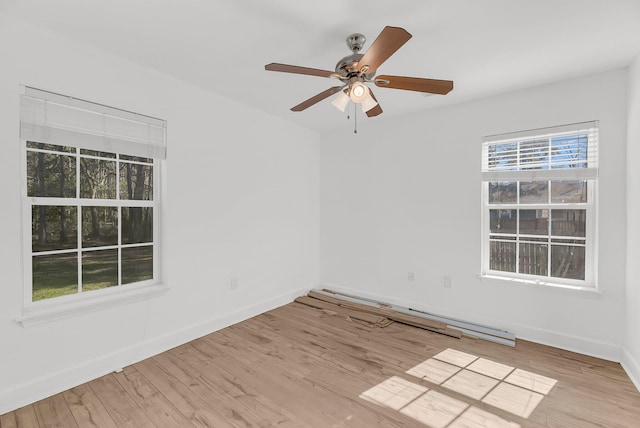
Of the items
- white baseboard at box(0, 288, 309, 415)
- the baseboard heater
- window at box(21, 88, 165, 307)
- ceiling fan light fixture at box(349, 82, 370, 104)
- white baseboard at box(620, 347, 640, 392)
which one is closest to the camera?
ceiling fan light fixture at box(349, 82, 370, 104)

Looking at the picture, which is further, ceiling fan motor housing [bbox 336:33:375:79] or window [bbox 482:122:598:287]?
window [bbox 482:122:598:287]

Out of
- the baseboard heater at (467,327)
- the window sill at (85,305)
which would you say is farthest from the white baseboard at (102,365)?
the baseboard heater at (467,327)

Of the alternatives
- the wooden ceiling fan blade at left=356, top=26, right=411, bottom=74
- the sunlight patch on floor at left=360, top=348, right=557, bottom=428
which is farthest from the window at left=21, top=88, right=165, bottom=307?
the sunlight patch on floor at left=360, top=348, right=557, bottom=428

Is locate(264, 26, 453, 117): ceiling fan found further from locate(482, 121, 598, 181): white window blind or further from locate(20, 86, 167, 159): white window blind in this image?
locate(482, 121, 598, 181): white window blind

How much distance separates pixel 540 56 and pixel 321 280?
3696 millimetres

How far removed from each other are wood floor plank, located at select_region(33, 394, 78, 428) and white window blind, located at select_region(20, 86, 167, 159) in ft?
5.96

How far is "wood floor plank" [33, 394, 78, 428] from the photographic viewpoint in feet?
6.12

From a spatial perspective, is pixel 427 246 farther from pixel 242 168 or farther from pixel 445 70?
pixel 242 168

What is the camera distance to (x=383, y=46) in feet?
5.29

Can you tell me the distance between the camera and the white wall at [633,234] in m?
2.32

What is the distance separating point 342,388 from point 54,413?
6.32ft

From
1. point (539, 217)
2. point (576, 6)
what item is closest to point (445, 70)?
point (576, 6)

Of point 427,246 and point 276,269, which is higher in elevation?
point 427,246

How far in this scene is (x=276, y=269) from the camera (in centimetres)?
402
